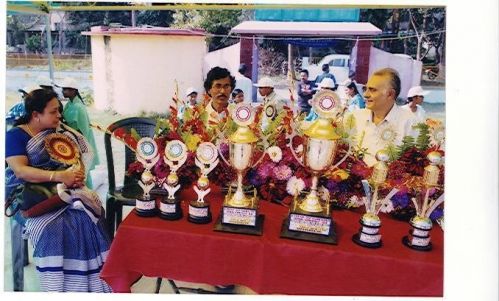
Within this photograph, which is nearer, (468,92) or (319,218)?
(319,218)

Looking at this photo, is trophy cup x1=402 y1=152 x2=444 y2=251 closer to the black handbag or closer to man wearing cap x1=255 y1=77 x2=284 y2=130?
man wearing cap x1=255 y1=77 x2=284 y2=130

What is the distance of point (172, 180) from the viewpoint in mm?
1739

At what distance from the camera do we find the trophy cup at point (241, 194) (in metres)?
1.67

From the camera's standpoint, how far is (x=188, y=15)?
1.83 m

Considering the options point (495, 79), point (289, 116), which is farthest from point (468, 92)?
point (289, 116)

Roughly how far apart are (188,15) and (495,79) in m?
1.26

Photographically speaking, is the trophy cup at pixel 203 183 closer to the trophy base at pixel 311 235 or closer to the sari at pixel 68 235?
the trophy base at pixel 311 235

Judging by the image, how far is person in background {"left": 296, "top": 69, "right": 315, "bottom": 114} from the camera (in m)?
1.85

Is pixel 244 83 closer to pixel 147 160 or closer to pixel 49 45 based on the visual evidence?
pixel 147 160

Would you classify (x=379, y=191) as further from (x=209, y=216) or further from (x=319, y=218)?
(x=209, y=216)

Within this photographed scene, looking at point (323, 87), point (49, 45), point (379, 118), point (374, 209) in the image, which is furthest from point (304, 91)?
point (49, 45)

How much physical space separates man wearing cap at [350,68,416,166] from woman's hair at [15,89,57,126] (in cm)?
124

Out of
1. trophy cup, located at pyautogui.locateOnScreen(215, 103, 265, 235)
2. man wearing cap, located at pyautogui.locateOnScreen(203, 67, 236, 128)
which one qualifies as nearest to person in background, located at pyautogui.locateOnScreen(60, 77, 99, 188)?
man wearing cap, located at pyautogui.locateOnScreen(203, 67, 236, 128)

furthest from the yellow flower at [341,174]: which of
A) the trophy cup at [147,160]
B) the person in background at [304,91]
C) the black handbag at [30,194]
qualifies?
the black handbag at [30,194]
